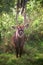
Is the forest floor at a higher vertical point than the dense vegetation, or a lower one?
lower

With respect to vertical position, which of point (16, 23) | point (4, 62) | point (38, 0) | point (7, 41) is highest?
point (38, 0)

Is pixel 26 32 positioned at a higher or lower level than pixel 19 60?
higher

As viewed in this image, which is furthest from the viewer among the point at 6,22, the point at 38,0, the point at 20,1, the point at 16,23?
the point at 20,1

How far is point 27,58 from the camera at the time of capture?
8.84m

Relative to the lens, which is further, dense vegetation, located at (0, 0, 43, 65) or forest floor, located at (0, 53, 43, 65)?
forest floor, located at (0, 53, 43, 65)

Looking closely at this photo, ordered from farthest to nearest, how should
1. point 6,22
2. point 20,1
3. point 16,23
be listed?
point 20,1 → point 16,23 → point 6,22

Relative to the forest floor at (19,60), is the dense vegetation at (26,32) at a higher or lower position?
higher

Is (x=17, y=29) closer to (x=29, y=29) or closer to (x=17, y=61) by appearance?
(x=29, y=29)

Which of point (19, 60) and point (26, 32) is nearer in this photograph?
point (19, 60)

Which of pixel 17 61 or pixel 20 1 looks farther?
pixel 20 1

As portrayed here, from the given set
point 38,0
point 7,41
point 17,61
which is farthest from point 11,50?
point 38,0

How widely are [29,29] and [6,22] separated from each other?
3.72 ft

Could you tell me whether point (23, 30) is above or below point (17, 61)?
above

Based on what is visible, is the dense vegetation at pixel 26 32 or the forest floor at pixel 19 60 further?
the forest floor at pixel 19 60
